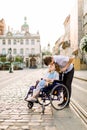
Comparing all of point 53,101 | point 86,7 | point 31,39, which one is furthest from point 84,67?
point 53,101

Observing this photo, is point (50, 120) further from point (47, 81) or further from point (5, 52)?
point (5, 52)

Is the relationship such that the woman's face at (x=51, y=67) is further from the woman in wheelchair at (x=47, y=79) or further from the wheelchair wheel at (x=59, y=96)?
the wheelchair wheel at (x=59, y=96)

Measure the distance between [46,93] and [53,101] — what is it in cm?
50

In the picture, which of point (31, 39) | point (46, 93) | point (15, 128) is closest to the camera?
point (15, 128)

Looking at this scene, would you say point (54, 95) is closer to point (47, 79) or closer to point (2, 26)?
point (47, 79)

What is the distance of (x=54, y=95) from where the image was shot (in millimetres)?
10242

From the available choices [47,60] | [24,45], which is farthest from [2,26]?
[47,60]

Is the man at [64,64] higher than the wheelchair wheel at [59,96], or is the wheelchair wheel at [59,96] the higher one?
the man at [64,64]

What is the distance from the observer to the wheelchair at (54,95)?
33.1 feet

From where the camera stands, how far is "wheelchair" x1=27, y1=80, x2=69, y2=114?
10.1 metres

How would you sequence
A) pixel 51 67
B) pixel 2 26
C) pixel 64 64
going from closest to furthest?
pixel 51 67, pixel 64 64, pixel 2 26

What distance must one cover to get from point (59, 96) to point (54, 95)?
195mm

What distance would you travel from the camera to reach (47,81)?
1012 cm

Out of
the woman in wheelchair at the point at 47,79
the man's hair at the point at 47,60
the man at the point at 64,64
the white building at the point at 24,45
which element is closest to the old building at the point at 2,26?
the white building at the point at 24,45
